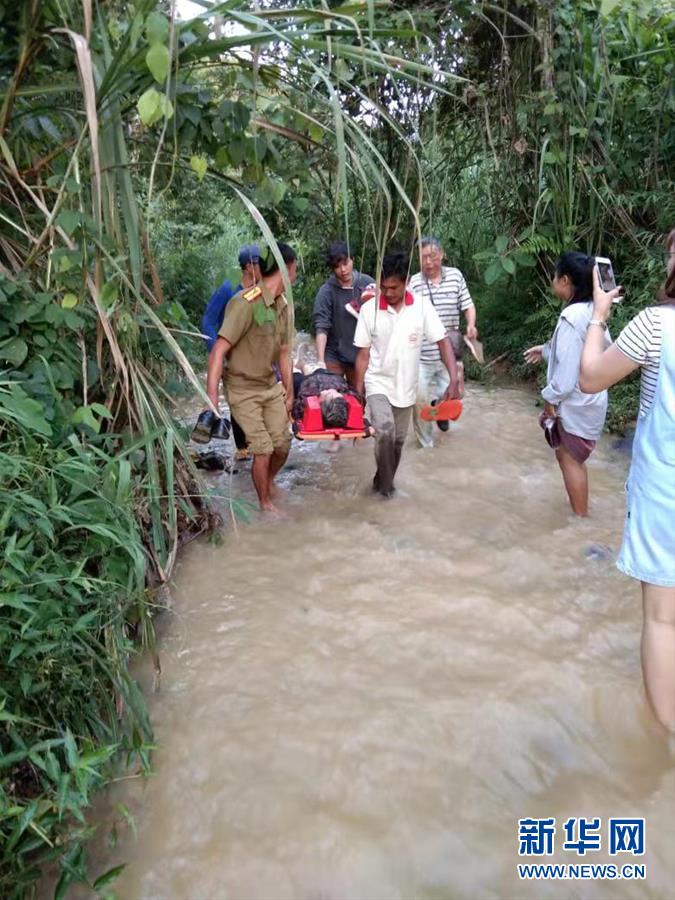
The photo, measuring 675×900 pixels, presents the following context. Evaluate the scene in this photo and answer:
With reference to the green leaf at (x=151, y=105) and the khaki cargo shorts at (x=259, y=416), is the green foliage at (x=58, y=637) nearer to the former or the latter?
the green leaf at (x=151, y=105)

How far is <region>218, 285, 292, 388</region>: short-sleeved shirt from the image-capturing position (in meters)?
3.61

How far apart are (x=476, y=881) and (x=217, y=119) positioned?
2.50m

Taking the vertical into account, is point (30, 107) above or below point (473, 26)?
below

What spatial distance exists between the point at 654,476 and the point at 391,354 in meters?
2.03

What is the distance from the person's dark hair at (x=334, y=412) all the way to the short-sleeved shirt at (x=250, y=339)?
37 cm

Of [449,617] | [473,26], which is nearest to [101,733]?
[449,617]

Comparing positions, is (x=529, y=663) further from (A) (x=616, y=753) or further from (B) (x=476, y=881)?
(B) (x=476, y=881)

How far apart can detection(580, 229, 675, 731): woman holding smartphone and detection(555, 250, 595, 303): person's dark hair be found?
1196 millimetres

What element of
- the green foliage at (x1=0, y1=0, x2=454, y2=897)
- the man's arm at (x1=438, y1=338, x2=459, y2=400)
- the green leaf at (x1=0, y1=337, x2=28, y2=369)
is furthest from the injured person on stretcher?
the green leaf at (x1=0, y1=337, x2=28, y2=369)

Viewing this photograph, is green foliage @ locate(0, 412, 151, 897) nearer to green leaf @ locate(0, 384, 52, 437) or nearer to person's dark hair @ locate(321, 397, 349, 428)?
green leaf @ locate(0, 384, 52, 437)

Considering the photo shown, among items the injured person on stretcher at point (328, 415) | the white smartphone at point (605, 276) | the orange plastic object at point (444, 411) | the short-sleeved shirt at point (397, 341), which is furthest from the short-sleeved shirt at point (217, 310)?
the white smartphone at point (605, 276)

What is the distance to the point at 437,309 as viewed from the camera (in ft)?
16.1

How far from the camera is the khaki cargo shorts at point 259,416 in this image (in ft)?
12.6

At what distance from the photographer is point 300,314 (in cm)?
893
